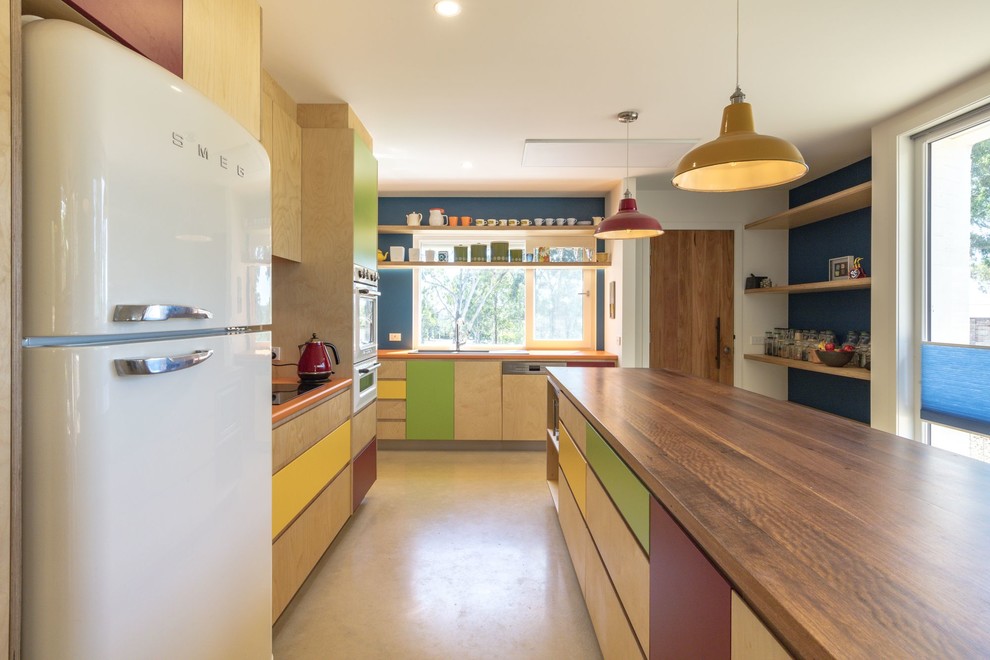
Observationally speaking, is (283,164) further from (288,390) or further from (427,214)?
(427,214)

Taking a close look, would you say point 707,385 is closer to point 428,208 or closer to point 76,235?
point 76,235

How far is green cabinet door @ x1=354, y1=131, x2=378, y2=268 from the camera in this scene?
2.81 m

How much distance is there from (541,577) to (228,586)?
147cm

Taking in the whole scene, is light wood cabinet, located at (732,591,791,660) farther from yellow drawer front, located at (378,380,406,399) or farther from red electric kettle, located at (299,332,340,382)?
yellow drawer front, located at (378,380,406,399)

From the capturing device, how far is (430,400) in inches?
168

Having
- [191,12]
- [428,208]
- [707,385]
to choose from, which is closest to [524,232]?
[428,208]

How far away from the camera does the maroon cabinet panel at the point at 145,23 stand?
93cm

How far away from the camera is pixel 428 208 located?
16.0 feet

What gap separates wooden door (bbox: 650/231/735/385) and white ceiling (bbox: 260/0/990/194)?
51.0 inches

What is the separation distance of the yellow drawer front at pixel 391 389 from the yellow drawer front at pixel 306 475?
1.57m

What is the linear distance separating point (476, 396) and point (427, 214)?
6.46 ft

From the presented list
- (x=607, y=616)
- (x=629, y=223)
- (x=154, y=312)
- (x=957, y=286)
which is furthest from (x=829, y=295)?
(x=154, y=312)

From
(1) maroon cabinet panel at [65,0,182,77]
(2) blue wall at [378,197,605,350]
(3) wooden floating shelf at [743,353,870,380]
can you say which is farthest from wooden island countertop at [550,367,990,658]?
(2) blue wall at [378,197,605,350]

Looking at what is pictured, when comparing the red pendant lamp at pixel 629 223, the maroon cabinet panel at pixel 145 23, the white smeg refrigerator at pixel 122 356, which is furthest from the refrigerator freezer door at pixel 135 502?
the red pendant lamp at pixel 629 223
